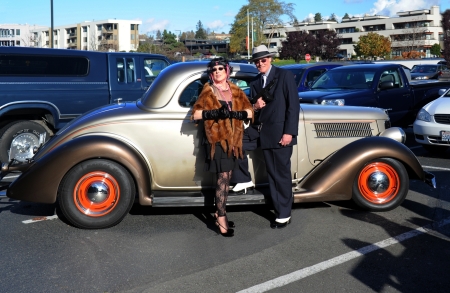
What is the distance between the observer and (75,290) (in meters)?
4.27

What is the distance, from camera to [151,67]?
456 inches

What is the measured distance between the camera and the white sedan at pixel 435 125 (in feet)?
32.1

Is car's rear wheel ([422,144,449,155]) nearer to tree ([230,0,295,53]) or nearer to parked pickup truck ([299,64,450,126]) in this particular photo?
parked pickup truck ([299,64,450,126])

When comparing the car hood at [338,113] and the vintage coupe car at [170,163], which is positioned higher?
the car hood at [338,113]

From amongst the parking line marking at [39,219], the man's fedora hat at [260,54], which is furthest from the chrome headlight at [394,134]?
the parking line marking at [39,219]

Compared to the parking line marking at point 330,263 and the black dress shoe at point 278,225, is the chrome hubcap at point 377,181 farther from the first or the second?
the black dress shoe at point 278,225

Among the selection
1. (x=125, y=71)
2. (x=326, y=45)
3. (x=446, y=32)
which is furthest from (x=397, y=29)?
(x=125, y=71)

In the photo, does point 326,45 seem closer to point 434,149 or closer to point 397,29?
point 397,29

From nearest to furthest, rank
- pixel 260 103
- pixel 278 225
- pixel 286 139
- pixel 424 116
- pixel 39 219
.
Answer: pixel 286 139 → pixel 260 103 → pixel 278 225 → pixel 39 219 → pixel 424 116

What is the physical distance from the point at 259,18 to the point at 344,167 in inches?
2928

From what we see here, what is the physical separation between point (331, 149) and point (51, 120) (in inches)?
225

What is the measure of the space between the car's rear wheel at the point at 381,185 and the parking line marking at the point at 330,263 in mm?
562

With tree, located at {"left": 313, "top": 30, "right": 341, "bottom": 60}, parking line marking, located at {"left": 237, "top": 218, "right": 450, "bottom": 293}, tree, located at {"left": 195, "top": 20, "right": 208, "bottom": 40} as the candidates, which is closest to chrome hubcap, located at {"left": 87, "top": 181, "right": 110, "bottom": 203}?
parking line marking, located at {"left": 237, "top": 218, "right": 450, "bottom": 293}

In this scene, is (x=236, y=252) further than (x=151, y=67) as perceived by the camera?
No
